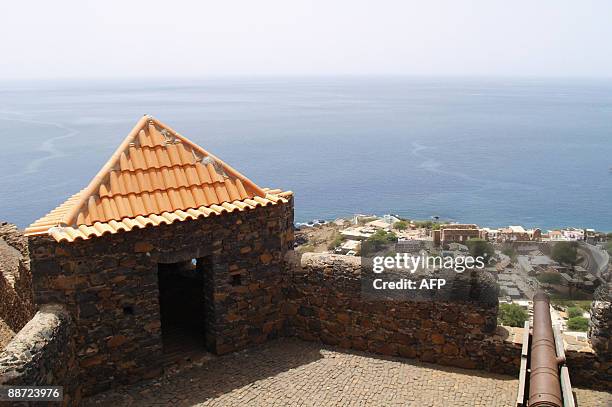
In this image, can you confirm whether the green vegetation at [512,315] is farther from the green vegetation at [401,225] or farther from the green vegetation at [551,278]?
the green vegetation at [401,225]

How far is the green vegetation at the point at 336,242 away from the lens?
45.6 meters

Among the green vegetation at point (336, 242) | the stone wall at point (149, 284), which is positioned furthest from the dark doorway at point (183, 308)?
the green vegetation at point (336, 242)

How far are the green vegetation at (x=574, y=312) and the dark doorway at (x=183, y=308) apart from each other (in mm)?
11531

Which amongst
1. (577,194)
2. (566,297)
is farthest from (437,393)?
(577,194)

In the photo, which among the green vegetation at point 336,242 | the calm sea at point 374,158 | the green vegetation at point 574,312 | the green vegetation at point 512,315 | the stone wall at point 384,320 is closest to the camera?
the stone wall at point 384,320

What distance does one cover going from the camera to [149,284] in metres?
Result: 7.79

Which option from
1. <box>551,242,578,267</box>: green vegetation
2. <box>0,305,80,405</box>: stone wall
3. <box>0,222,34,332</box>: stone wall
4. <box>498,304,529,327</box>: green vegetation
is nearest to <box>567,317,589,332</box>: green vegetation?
<box>498,304,529,327</box>: green vegetation

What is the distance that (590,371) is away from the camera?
7.62 m

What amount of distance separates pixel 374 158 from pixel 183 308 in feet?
298

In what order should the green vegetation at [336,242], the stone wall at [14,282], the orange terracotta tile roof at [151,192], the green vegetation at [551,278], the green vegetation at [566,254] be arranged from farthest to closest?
the green vegetation at [336,242] < the green vegetation at [551,278] < the green vegetation at [566,254] < the stone wall at [14,282] < the orange terracotta tile roof at [151,192]

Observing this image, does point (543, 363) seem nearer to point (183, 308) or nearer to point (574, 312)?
point (183, 308)

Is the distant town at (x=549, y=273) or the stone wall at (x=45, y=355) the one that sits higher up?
the stone wall at (x=45, y=355)

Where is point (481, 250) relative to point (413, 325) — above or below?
above

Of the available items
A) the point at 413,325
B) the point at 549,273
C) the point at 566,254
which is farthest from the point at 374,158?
the point at 413,325
